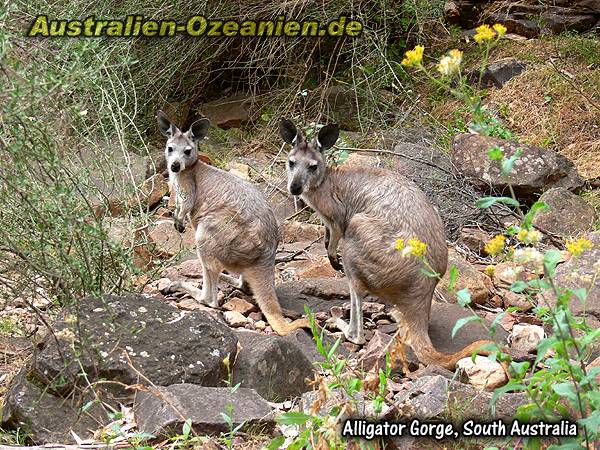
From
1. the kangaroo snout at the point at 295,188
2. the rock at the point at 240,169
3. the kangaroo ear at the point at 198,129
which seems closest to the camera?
the kangaroo snout at the point at 295,188

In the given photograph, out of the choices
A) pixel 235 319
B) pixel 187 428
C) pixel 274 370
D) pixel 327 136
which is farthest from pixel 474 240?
pixel 187 428

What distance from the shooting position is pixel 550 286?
10.7 ft

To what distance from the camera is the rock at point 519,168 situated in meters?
8.88

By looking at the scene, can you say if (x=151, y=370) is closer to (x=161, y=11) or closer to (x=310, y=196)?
(x=310, y=196)

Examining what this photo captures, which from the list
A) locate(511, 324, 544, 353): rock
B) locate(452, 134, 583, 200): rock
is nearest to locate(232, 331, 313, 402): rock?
locate(511, 324, 544, 353): rock

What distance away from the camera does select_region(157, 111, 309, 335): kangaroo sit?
708 cm

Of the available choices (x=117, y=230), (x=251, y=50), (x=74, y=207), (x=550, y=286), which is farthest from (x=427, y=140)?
(x=550, y=286)

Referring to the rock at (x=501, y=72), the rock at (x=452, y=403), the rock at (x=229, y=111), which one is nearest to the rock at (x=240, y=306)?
the rock at (x=452, y=403)

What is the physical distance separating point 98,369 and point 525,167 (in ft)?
16.9

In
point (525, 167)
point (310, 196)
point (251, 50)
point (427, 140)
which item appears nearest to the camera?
point (310, 196)

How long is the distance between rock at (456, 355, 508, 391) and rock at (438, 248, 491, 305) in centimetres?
151

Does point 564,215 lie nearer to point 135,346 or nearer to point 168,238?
point 168,238

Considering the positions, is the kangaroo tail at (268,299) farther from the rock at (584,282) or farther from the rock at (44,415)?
the rock at (44,415)

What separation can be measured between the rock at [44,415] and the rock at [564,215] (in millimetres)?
4726
